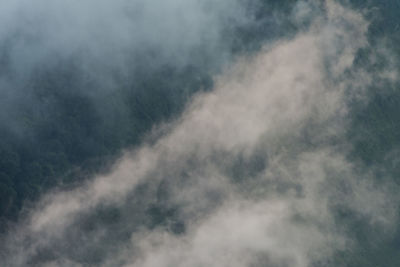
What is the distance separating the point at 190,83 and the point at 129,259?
63.9m

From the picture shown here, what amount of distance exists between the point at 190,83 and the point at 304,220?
2418 inches

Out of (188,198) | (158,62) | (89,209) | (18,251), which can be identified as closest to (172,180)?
(188,198)

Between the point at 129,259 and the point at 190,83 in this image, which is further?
the point at 190,83

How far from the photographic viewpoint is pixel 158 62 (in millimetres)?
197125

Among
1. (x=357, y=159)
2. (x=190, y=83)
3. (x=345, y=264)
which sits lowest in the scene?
(x=345, y=264)

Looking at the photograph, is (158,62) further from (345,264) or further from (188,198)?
(345,264)

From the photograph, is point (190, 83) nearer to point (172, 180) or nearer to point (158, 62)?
point (158, 62)

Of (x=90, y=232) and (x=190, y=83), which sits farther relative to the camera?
(x=190, y=83)

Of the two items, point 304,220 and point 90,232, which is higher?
point 90,232

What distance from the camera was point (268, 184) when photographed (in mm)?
193375

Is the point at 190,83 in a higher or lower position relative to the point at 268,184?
higher

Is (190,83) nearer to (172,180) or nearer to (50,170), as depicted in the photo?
(172,180)

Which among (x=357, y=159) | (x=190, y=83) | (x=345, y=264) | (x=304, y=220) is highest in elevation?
(x=190, y=83)

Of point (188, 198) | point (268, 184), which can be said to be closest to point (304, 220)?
point (268, 184)
